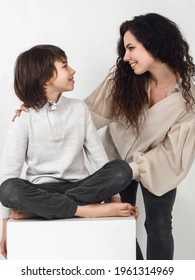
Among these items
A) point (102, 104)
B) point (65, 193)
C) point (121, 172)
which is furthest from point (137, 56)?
point (65, 193)

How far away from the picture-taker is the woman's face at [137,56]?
7.61ft

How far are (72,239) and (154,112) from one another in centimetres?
63

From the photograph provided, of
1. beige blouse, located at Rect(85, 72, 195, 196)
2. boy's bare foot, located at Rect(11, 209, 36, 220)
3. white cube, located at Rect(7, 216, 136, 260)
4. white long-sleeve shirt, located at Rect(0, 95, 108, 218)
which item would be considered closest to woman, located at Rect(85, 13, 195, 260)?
beige blouse, located at Rect(85, 72, 195, 196)

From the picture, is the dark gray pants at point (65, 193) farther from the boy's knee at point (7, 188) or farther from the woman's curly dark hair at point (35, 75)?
the woman's curly dark hair at point (35, 75)

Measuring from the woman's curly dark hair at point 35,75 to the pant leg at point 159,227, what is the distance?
58cm

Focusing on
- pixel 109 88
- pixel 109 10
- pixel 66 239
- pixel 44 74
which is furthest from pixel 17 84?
pixel 109 10

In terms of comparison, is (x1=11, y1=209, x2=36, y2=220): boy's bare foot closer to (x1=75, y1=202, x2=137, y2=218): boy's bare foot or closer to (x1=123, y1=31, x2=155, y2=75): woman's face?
(x1=75, y1=202, x2=137, y2=218): boy's bare foot

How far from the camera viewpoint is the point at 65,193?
203 centimetres

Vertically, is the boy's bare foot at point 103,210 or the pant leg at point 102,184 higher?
the pant leg at point 102,184

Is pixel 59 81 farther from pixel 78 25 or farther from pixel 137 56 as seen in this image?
pixel 78 25

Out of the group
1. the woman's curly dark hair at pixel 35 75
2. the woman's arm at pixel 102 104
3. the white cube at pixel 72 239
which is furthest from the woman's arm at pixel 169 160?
the woman's curly dark hair at pixel 35 75

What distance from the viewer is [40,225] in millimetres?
1988

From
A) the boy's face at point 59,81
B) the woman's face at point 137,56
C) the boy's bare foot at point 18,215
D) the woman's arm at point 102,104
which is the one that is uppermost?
the woman's face at point 137,56

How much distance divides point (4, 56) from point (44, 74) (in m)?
0.69
